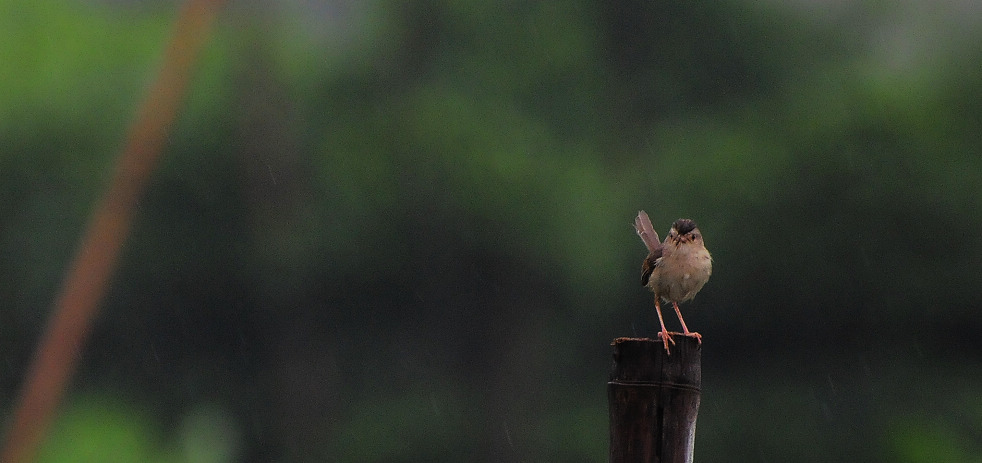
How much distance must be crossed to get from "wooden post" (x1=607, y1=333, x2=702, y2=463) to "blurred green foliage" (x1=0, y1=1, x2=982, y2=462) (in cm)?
1454

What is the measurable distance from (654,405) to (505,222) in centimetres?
1579

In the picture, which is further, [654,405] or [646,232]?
[646,232]

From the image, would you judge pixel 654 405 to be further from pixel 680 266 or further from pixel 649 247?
pixel 649 247

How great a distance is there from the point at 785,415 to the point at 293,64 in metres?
11.1

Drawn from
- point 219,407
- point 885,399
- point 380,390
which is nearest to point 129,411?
point 219,407

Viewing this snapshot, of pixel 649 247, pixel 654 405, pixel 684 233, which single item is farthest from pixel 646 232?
pixel 654 405

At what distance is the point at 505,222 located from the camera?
60.7ft

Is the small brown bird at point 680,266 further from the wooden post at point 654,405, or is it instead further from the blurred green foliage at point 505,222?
the blurred green foliage at point 505,222

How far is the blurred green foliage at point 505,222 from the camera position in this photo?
17.6 m

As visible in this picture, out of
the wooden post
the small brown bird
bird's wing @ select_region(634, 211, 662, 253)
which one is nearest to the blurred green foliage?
bird's wing @ select_region(634, 211, 662, 253)

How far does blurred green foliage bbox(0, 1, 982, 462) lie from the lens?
57.8 ft

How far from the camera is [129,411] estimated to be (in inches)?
677

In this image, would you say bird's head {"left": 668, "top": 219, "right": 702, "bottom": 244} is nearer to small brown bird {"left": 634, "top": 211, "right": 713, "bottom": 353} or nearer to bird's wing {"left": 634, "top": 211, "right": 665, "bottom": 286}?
small brown bird {"left": 634, "top": 211, "right": 713, "bottom": 353}

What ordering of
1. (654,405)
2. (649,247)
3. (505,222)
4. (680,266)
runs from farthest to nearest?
(505,222) → (649,247) → (680,266) → (654,405)
